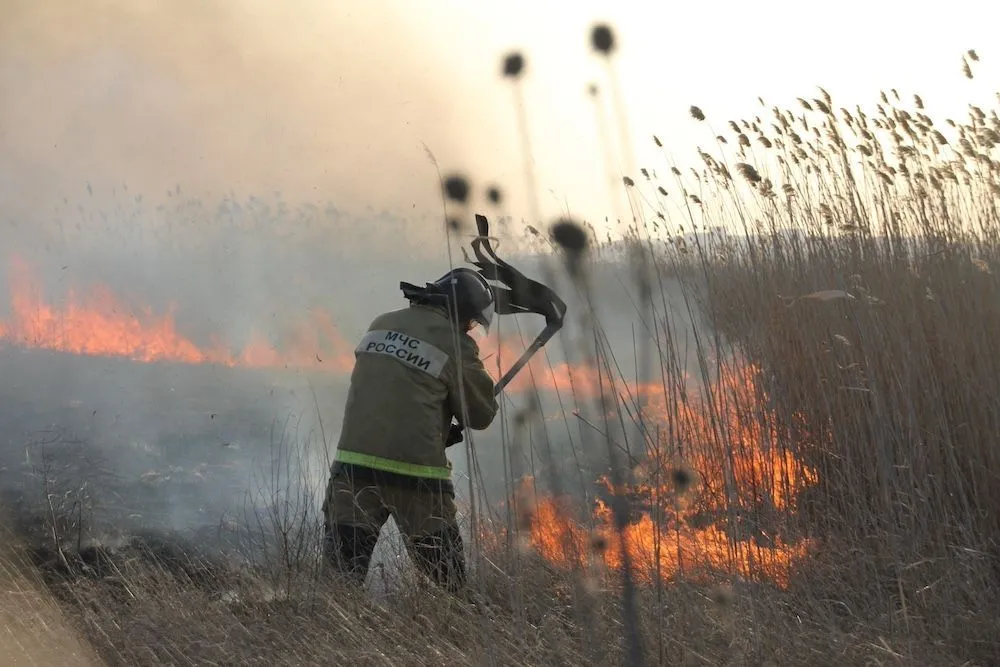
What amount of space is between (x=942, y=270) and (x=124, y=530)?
528 centimetres

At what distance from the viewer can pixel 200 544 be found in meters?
6.36

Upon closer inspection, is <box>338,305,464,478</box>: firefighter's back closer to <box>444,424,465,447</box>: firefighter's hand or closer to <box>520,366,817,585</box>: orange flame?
<box>444,424,465,447</box>: firefighter's hand

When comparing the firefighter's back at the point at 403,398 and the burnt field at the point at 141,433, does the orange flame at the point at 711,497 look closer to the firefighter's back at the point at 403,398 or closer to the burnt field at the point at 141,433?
the firefighter's back at the point at 403,398

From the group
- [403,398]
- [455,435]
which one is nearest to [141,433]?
[455,435]

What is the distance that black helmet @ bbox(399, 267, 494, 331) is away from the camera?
462cm

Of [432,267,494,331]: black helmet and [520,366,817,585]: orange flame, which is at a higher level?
[432,267,494,331]: black helmet

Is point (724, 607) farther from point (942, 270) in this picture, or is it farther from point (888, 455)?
point (942, 270)

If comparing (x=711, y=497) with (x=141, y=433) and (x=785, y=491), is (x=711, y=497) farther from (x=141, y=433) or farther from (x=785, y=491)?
(x=141, y=433)

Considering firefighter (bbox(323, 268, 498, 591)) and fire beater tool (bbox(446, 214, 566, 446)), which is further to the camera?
firefighter (bbox(323, 268, 498, 591))

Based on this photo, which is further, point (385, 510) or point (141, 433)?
point (141, 433)

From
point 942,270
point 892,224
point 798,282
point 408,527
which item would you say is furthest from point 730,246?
point 408,527

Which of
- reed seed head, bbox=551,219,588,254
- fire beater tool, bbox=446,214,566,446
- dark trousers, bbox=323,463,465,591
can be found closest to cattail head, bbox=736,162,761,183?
fire beater tool, bbox=446,214,566,446

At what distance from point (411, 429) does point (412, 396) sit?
146 millimetres

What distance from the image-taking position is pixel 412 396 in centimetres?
468
